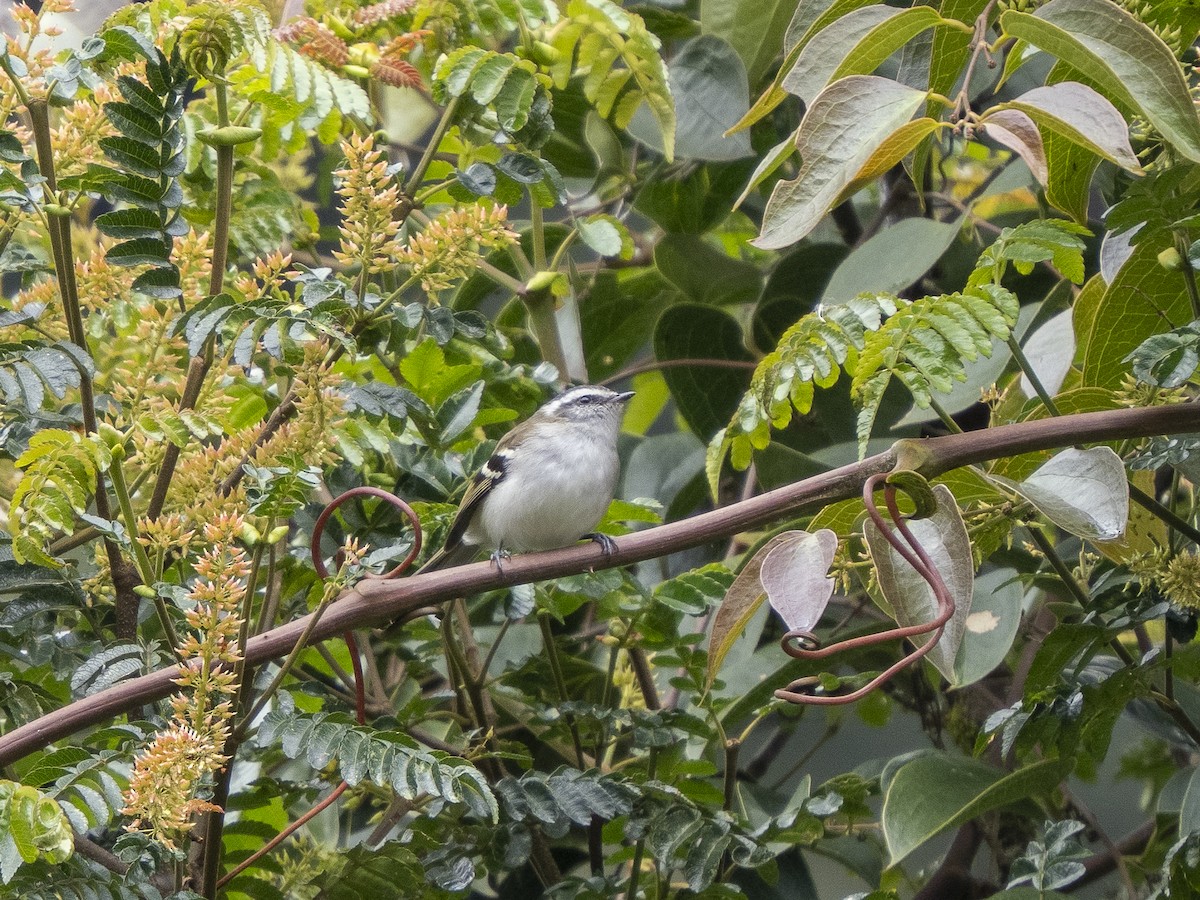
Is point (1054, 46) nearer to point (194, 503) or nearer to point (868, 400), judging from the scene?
point (868, 400)

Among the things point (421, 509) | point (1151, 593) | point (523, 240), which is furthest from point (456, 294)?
point (1151, 593)

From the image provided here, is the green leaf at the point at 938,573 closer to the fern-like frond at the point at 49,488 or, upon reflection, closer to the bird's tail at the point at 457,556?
the fern-like frond at the point at 49,488

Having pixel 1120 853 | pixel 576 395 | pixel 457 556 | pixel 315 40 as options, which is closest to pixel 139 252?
pixel 315 40

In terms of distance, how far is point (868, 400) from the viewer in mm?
1326

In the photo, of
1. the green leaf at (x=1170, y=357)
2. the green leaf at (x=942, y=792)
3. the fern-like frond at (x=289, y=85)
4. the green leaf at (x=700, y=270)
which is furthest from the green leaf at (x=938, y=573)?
the green leaf at (x=700, y=270)

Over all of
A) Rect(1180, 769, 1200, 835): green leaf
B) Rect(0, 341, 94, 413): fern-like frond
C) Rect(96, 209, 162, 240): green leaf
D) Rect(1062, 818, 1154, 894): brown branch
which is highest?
Rect(96, 209, 162, 240): green leaf

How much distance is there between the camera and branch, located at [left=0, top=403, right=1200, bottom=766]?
1238 millimetres

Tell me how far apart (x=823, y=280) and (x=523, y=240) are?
24.5 inches

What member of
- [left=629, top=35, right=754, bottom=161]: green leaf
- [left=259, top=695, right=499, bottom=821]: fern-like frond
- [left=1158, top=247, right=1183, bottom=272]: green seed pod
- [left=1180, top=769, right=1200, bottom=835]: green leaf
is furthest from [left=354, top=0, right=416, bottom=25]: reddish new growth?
[left=1180, top=769, right=1200, bottom=835]: green leaf

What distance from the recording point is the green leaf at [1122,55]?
1.09 meters

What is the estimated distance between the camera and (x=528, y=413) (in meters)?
2.21

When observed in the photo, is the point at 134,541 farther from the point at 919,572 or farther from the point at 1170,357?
the point at 1170,357

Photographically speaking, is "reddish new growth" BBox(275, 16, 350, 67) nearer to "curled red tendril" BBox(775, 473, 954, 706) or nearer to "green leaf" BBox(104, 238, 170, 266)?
"green leaf" BBox(104, 238, 170, 266)

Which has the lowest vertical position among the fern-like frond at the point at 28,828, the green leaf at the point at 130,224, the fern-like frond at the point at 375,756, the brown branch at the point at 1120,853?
the brown branch at the point at 1120,853
